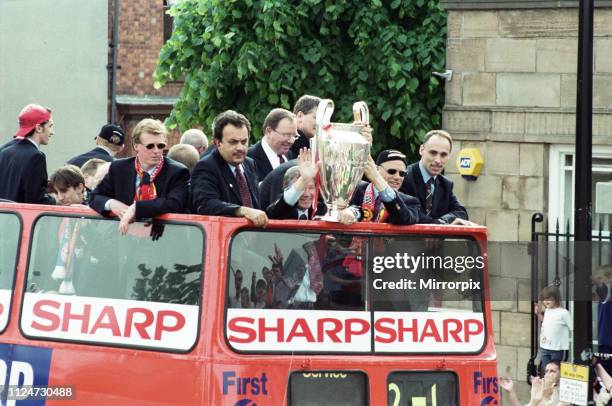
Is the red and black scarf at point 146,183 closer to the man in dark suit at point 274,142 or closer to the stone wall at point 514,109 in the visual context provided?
the man in dark suit at point 274,142

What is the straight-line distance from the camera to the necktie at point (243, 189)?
784 centimetres

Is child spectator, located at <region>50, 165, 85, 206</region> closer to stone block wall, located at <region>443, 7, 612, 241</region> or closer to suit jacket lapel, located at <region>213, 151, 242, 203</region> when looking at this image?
suit jacket lapel, located at <region>213, 151, 242, 203</region>

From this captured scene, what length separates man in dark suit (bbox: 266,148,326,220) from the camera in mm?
7535

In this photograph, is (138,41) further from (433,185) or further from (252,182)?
(252,182)

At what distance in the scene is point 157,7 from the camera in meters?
27.6

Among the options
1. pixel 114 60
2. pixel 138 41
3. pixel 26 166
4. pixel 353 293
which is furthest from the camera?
pixel 138 41

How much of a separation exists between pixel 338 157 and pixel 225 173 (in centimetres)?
76

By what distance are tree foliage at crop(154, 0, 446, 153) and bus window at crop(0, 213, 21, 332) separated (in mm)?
10146

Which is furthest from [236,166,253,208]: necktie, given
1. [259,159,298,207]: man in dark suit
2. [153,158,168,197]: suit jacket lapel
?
[153,158,168,197]: suit jacket lapel

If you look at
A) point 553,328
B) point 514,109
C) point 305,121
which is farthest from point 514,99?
point 305,121

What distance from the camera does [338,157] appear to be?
7.41m

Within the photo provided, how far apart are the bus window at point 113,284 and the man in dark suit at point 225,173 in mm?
326

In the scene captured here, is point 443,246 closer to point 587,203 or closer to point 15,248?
point 15,248

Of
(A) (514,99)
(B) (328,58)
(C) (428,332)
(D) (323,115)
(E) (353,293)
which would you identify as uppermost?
(B) (328,58)
